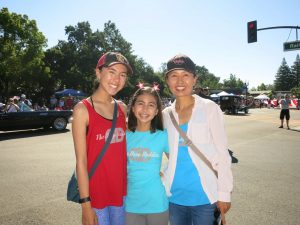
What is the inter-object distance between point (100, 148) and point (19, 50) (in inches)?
1441

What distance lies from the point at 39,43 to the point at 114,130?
37.4 meters

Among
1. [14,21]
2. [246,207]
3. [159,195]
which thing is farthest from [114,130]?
[14,21]

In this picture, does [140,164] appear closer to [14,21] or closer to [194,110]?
[194,110]

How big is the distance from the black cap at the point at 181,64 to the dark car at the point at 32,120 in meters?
12.0

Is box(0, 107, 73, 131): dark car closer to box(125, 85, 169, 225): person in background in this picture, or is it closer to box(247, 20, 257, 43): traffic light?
box(125, 85, 169, 225): person in background

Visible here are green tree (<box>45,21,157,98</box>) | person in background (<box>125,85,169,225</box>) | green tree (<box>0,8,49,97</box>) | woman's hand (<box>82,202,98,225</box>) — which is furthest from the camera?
green tree (<box>45,21,157,98</box>)

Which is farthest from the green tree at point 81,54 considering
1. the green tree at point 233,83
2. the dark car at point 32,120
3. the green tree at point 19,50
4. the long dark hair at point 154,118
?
the green tree at point 233,83

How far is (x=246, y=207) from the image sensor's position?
4.57 m

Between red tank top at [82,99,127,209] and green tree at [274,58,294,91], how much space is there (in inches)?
5101

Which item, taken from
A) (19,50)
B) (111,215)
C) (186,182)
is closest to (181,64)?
(186,182)

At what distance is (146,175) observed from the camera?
241 centimetres

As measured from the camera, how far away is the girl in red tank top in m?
2.13

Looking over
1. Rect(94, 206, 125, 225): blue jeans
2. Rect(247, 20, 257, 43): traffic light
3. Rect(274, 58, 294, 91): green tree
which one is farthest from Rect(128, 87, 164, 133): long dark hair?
Rect(274, 58, 294, 91): green tree

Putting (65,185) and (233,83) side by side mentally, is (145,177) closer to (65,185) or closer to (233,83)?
(65,185)
